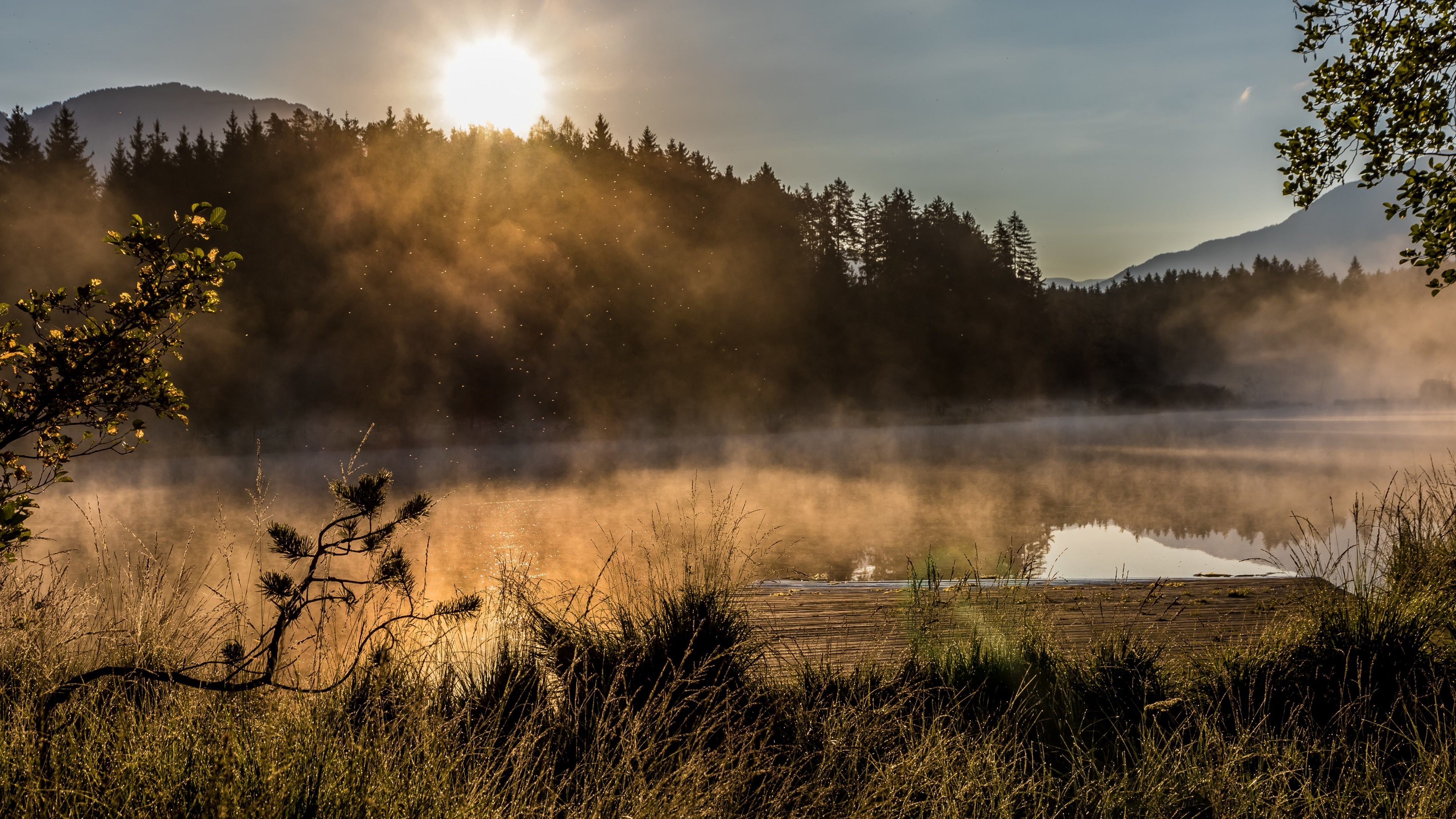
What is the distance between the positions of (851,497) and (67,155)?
124 ft

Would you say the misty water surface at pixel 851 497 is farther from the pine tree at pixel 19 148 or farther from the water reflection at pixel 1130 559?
the pine tree at pixel 19 148

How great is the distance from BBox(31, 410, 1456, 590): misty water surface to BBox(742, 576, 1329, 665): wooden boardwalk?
13.9 inches

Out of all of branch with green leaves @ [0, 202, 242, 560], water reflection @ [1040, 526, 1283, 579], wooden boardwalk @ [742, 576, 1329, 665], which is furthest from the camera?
water reflection @ [1040, 526, 1283, 579]

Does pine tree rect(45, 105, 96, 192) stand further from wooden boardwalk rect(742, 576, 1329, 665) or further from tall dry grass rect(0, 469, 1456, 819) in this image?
wooden boardwalk rect(742, 576, 1329, 665)

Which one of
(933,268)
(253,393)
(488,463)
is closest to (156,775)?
(488,463)

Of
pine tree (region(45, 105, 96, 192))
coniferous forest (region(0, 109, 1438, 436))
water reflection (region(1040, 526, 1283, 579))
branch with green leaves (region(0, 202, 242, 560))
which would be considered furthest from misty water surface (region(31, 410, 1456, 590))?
pine tree (region(45, 105, 96, 192))

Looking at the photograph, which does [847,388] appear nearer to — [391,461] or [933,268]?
[933,268]

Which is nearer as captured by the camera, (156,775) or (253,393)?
(156,775)

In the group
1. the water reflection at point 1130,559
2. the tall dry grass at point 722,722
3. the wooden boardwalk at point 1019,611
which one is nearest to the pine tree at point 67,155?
the tall dry grass at point 722,722

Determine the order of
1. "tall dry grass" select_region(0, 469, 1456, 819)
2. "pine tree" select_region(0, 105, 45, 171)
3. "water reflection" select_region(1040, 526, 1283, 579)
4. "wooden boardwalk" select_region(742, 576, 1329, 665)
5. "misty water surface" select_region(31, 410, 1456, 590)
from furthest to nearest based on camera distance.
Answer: "pine tree" select_region(0, 105, 45, 171), "misty water surface" select_region(31, 410, 1456, 590), "water reflection" select_region(1040, 526, 1283, 579), "wooden boardwalk" select_region(742, 576, 1329, 665), "tall dry grass" select_region(0, 469, 1456, 819)

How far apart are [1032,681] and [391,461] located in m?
22.4

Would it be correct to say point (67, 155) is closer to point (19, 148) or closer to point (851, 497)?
point (19, 148)

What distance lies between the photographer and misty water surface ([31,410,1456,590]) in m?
8.58

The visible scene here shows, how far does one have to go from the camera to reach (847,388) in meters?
42.9
